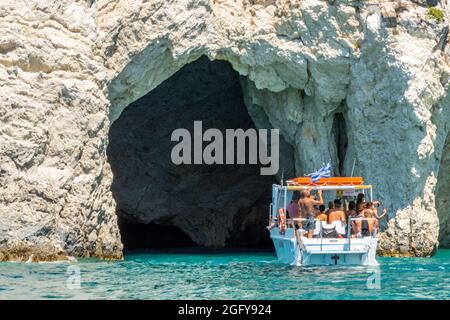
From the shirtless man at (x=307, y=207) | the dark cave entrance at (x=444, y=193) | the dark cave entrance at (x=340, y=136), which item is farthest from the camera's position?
the dark cave entrance at (x=444, y=193)

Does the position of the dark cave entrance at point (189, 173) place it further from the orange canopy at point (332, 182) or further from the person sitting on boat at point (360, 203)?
the person sitting on boat at point (360, 203)

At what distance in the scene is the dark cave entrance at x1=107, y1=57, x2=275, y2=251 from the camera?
39812 millimetres

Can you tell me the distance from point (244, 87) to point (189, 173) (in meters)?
6.09

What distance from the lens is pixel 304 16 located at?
32.4 meters

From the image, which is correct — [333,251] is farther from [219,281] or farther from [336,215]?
[219,281]

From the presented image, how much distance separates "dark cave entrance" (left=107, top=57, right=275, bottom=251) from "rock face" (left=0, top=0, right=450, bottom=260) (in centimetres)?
417

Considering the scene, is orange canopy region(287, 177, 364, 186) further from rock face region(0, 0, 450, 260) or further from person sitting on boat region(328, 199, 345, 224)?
rock face region(0, 0, 450, 260)

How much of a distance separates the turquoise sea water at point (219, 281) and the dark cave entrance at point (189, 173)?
1187cm

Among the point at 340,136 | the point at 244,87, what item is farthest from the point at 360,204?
the point at 244,87

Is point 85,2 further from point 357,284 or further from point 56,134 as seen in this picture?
point 357,284

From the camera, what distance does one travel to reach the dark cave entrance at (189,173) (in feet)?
131

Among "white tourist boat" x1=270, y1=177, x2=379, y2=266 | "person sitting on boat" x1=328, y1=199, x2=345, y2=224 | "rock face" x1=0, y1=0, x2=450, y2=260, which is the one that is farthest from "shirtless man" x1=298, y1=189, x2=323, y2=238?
"rock face" x1=0, y1=0, x2=450, y2=260

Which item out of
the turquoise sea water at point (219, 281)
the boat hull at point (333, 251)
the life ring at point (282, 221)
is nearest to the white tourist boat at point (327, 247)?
the boat hull at point (333, 251)
